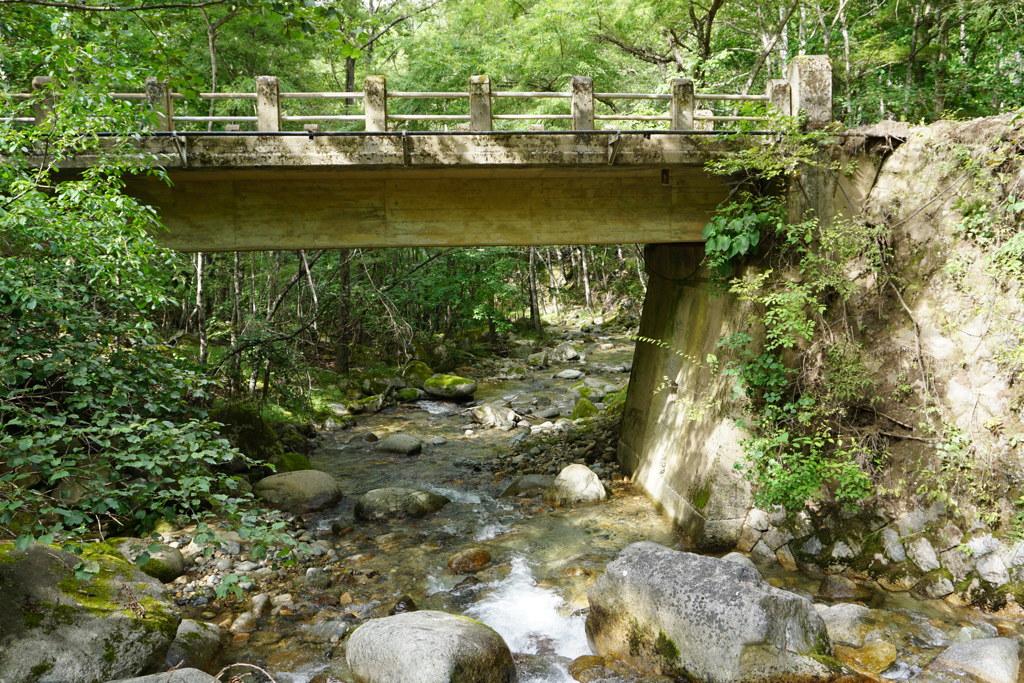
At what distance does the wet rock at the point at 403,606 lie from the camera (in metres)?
6.56

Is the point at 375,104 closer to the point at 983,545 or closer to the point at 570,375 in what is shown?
the point at 983,545

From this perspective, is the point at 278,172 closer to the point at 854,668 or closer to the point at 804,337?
the point at 804,337

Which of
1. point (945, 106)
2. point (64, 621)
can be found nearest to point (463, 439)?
point (64, 621)

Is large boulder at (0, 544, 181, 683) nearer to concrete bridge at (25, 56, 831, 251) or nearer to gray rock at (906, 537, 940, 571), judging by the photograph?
concrete bridge at (25, 56, 831, 251)

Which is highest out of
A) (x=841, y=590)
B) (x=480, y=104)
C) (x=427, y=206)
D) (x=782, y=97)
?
(x=782, y=97)

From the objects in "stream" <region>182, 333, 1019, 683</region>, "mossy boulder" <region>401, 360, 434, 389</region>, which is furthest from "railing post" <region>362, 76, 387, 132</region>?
"mossy boulder" <region>401, 360, 434, 389</region>

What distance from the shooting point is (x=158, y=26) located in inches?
171

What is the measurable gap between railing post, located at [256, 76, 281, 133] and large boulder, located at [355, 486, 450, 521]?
5337mm

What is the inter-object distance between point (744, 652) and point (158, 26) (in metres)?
6.43

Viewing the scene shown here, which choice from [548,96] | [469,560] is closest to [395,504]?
[469,560]

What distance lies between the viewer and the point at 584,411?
1468cm

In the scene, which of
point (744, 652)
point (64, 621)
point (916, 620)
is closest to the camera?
point (64, 621)

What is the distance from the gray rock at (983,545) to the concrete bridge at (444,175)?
15.9 feet

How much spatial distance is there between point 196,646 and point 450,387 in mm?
12412
